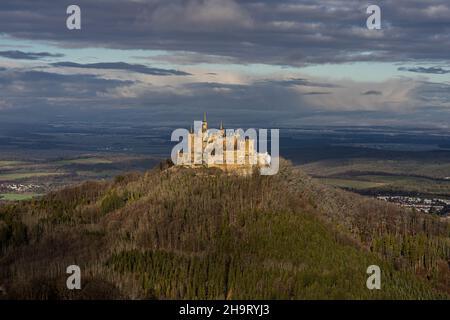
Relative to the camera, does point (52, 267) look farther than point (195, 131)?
No

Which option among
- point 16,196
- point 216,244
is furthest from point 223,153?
point 16,196

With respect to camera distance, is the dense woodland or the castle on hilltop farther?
the castle on hilltop

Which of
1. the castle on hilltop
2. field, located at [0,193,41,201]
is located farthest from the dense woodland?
field, located at [0,193,41,201]

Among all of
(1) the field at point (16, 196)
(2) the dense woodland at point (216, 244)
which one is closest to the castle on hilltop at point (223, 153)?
(2) the dense woodland at point (216, 244)

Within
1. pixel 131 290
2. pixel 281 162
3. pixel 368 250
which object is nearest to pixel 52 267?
pixel 131 290

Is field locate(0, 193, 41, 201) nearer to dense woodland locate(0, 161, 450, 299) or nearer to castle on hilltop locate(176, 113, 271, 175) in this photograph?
dense woodland locate(0, 161, 450, 299)

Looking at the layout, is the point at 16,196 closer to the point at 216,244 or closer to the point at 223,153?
the point at 223,153
